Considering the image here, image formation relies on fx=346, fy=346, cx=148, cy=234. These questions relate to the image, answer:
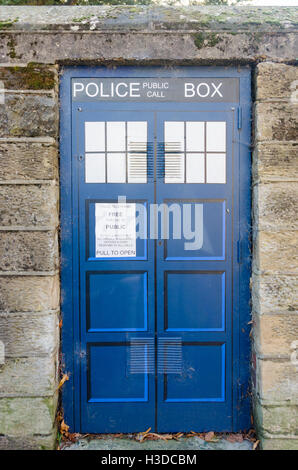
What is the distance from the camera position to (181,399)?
2939mm

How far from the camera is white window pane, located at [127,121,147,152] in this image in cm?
288

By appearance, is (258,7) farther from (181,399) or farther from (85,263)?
(181,399)

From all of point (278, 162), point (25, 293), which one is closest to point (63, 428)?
point (25, 293)

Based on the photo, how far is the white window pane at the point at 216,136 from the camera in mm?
2881

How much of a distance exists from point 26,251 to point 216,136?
1808mm

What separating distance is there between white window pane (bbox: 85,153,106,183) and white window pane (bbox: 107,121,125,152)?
0.36 ft

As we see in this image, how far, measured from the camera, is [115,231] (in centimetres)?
291

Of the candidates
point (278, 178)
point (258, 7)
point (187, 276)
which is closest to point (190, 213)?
point (187, 276)

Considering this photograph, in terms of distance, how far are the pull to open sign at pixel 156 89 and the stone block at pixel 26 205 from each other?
0.84 m

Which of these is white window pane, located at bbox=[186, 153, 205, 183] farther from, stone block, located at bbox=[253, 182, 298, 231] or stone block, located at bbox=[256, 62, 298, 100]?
stone block, located at bbox=[256, 62, 298, 100]

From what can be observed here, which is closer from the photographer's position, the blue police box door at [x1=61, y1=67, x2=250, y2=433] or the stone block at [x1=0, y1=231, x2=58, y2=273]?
the stone block at [x1=0, y1=231, x2=58, y2=273]

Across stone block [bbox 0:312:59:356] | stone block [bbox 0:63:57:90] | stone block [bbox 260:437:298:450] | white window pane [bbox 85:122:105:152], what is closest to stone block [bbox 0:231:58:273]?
stone block [bbox 0:312:59:356]

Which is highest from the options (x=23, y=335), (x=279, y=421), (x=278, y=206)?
(x=278, y=206)

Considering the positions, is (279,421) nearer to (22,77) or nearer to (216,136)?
(216,136)
